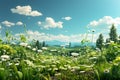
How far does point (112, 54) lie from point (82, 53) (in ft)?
10.2

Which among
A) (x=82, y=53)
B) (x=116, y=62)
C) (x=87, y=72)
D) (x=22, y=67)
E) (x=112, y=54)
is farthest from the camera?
(x=82, y=53)

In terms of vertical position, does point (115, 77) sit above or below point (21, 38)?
below

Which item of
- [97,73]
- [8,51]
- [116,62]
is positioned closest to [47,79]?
[97,73]

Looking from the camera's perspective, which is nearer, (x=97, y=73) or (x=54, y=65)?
(x=97, y=73)

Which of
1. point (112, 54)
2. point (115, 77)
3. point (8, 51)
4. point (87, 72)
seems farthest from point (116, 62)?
point (8, 51)

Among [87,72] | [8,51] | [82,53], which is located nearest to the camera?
[87,72]

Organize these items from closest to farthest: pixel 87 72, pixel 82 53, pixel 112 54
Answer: pixel 87 72 → pixel 112 54 → pixel 82 53

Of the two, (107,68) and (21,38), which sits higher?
(21,38)

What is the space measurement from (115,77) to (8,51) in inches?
223

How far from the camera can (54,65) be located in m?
8.78

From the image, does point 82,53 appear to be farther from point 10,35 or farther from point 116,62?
point 116,62

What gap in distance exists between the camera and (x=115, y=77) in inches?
295

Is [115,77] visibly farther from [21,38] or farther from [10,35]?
[10,35]

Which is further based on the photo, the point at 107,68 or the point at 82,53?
the point at 82,53
